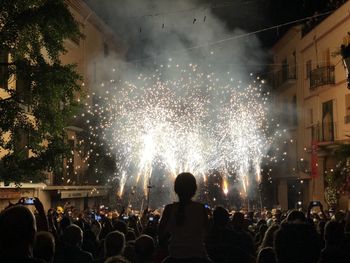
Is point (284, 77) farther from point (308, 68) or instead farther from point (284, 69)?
point (308, 68)

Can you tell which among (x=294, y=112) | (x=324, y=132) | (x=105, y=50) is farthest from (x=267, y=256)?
(x=105, y=50)

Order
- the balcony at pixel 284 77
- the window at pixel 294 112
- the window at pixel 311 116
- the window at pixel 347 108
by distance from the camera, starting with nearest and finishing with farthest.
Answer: the window at pixel 347 108, the window at pixel 311 116, the window at pixel 294 112, the balcony at pixel 284 77

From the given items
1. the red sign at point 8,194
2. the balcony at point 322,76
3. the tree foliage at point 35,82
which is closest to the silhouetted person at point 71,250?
the tree foliage at point 35,82

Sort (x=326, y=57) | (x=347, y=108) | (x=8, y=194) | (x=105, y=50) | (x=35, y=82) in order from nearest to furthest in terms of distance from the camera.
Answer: (x=35, y=82) < (x=8, y=194) < (x=347, y=108) < (x=326, y=57) < (x=105, y=50)

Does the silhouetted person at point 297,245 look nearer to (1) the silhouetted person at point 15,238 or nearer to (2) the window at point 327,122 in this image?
(1) the silhouetted person at point 15,238

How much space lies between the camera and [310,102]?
3212 centimetres

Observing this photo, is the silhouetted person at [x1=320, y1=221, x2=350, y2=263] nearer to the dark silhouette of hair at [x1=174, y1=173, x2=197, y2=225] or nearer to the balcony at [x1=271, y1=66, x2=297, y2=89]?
the dark silhouette of hair at [x1=174, y1=173, x2=197, y2=225]

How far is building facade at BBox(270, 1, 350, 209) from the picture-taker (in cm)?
2697

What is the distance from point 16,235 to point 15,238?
0.02m

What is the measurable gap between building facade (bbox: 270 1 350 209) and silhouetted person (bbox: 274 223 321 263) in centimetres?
1929

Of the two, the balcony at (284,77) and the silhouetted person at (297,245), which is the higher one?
the balcony at (284,77)

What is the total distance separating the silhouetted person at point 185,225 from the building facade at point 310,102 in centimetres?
1871

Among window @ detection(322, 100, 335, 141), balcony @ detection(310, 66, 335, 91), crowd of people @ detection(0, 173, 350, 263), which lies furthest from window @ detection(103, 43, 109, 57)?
crowd of people @ detection(0, 173, 350, 263)

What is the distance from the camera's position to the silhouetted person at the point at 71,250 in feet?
19.9
